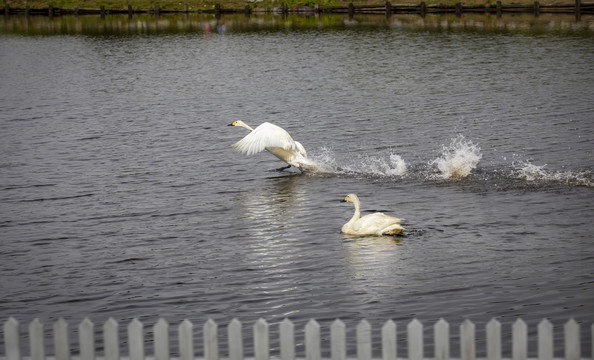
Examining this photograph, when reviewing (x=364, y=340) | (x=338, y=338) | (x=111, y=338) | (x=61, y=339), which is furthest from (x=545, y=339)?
(x=61, y=339)

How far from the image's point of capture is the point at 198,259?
13.5 meters

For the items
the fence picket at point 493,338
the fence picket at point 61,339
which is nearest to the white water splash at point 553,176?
the fence picket at point 493,338

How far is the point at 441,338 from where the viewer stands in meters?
6.16

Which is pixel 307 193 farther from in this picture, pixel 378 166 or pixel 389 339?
pixel 389 339

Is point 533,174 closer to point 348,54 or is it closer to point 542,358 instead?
point 542,358

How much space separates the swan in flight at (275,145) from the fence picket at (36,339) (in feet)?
42.4

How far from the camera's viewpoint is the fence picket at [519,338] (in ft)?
19.7

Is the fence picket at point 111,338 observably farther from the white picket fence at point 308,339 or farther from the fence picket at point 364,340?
the fence picket at point 364,340

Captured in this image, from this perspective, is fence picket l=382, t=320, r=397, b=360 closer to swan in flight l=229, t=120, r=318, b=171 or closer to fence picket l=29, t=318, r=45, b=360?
fence picket l=29, t=318, r=45, b=360

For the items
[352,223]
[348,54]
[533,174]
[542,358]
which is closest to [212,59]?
[348,54]

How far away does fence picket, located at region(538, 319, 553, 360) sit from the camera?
597 cm

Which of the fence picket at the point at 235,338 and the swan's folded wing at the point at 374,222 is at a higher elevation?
the fence picket at the point at 235,338

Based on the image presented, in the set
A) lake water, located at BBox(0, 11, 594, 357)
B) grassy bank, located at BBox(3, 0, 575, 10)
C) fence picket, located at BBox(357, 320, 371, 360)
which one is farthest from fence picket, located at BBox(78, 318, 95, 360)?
grassy bank, located at BBox(3, 0, 575, 10)

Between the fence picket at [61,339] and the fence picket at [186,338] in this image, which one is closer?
the fence picket at [186,338]
